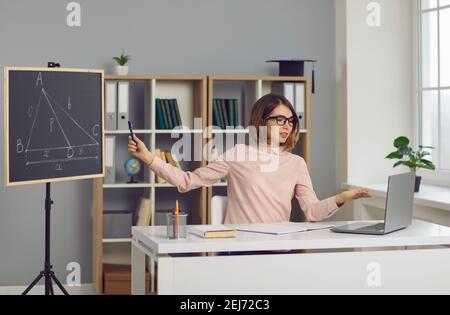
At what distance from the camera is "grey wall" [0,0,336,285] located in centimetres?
530

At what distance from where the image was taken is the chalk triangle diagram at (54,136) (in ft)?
13.6

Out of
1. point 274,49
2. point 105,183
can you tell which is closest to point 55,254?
point 105,183

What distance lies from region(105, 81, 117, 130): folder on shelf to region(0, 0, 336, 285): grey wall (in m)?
0.34

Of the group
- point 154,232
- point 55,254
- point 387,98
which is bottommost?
point 55,254

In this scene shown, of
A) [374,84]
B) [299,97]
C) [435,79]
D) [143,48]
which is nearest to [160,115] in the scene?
[143,48]

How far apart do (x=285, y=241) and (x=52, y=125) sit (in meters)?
1.71

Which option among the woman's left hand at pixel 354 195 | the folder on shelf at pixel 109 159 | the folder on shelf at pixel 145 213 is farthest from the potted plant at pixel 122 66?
the woman's left hand at pixel 354 195

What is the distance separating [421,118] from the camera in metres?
5.54

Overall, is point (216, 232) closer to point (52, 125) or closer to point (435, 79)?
point (52, 125)

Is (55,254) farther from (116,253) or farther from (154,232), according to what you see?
(154,232)

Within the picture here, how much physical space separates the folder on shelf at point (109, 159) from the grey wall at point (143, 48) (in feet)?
1.08

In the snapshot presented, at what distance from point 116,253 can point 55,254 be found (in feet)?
1.38

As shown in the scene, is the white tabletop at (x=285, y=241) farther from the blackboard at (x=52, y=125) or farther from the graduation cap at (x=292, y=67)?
the graduation cap at (x=292, y=67)

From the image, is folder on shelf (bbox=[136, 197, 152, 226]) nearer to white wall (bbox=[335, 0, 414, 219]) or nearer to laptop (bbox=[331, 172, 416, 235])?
white wall (bbox=[335, 0, 414, 219])
